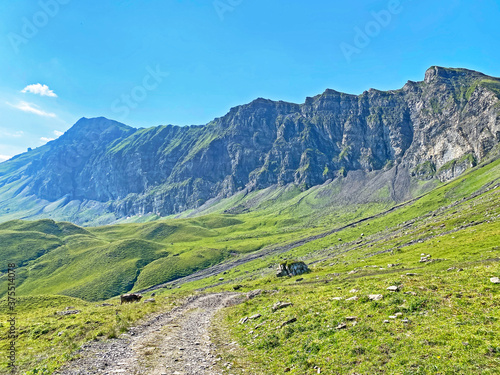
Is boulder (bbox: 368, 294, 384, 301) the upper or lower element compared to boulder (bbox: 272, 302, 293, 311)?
upper

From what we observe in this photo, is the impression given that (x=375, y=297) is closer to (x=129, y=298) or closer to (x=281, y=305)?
(x=281, y=305)

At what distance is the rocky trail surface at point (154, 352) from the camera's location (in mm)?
17891

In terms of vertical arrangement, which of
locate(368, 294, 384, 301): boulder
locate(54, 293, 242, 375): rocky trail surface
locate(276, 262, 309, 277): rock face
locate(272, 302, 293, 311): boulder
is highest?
locate(54, 293, 242, 375): rocky trail surface

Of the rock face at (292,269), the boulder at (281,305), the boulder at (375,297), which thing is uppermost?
the boulder at (375,297)

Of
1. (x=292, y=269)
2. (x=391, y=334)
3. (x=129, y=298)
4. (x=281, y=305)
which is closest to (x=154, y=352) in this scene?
(x=281, y=305)

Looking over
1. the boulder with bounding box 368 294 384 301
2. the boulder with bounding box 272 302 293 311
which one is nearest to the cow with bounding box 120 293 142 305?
the boulder with bounding box 272 302 293 311

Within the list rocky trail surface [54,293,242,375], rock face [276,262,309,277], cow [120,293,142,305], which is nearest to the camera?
rocky trail surface [54,293,242,375]

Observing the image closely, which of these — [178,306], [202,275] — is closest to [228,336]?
[178,306]

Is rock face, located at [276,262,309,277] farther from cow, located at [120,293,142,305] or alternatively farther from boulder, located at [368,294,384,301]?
boulder, located at [368,294,384,301]

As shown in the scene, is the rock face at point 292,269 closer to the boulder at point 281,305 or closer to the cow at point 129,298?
the cow at point 129,298

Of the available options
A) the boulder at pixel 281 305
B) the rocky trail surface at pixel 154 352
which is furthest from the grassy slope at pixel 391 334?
the rocky trail surface at pixel 154 352

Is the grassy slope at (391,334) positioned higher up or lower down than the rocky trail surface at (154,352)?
lower down

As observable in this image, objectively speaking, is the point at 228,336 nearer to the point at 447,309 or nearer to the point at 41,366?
the point at 41,366

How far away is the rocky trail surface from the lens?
17891 millimetres
